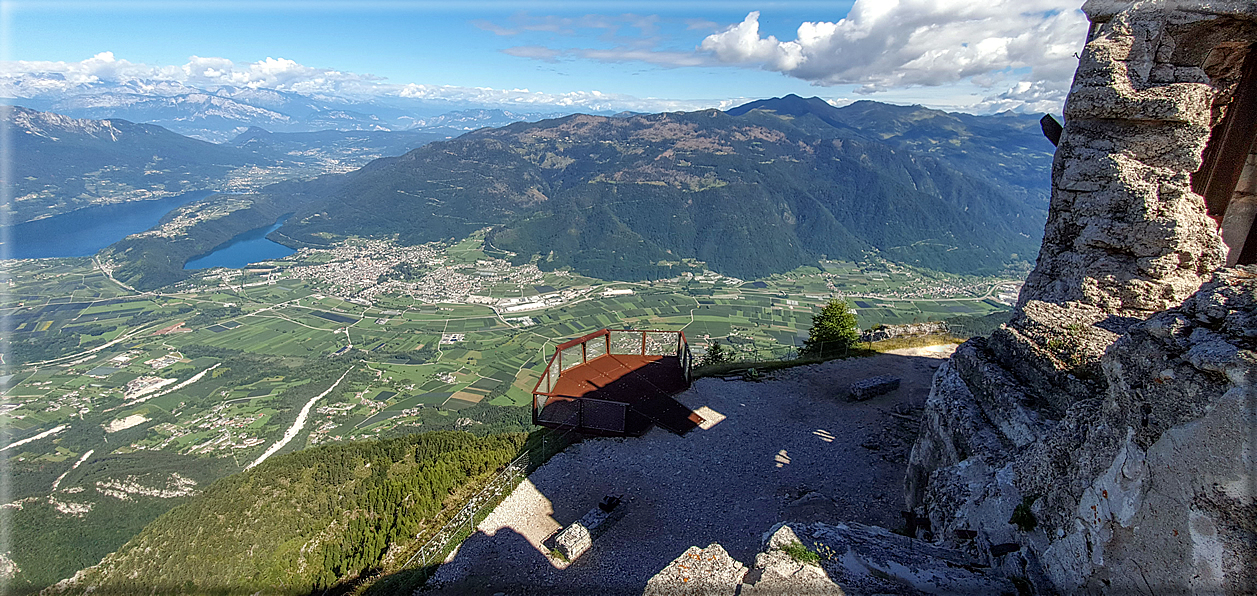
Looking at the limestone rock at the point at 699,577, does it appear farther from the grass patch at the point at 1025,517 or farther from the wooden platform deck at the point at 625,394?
the wooden platform deck at the point at 625,394

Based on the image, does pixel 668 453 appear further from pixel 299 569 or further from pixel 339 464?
pixel 339 464

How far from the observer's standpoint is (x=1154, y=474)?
19.0ft

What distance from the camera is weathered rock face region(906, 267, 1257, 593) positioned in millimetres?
4984

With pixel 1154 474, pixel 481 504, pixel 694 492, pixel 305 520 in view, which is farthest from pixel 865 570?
pixel 305 520

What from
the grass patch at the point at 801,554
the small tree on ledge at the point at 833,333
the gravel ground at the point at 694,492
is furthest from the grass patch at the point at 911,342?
the grass patch at the point at 801,554

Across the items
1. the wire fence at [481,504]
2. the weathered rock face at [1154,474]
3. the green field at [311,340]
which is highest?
the weathered rock face at [1154,474]

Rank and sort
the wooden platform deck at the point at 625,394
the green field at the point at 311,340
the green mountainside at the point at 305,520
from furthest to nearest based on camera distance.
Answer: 1. the green field at the point at 311,340
2. the wooden platform deck at the point at 625,394
3. the green mountainside at the point at 305,520

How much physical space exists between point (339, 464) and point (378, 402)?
64.5 meters

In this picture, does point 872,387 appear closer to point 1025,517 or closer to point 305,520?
point 1025,517

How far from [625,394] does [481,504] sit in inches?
304

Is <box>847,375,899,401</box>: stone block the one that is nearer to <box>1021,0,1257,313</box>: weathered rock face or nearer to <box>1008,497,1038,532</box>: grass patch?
<box>1021,0,1257,313</box>: weathered rock face

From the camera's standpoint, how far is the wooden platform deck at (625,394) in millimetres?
18969

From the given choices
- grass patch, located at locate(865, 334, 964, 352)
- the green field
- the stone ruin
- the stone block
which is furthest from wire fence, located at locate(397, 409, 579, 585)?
the green field

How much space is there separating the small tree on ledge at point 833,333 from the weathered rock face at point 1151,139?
17.6 meters
